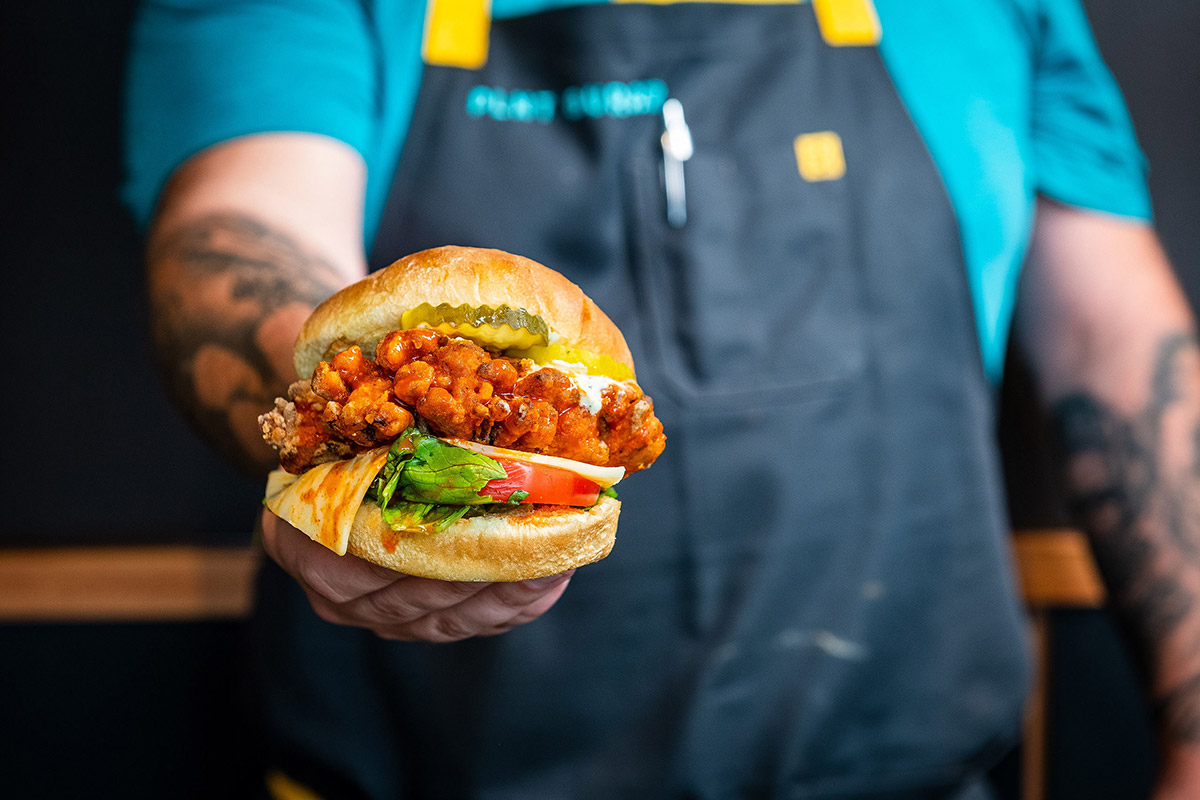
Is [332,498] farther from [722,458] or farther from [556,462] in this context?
[722,458]

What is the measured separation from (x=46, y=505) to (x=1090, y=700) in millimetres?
2475

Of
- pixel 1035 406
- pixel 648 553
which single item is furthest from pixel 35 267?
pixel 1035 406

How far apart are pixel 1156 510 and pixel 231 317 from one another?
1475 millimetres

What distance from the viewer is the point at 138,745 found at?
177 cm

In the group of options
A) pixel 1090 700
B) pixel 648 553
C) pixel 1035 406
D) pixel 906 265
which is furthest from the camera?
pixel 1090 700

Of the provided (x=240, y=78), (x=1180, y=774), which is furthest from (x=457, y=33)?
(x=1180, y=774)

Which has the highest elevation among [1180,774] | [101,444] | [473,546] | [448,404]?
[448,404]

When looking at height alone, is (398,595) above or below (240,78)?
below

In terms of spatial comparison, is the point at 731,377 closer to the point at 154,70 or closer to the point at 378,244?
the point at 378,244

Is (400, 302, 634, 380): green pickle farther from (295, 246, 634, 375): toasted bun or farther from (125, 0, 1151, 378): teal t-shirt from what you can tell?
(125, 0, 1151, 378): teal t-shirt

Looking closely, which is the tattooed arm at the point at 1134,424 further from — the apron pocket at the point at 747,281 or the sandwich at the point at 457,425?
the sandwich at the point at 457,425

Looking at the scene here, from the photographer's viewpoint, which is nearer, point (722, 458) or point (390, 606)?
point (390, 606)

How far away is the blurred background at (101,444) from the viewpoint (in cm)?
168

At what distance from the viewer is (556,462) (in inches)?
24.0
